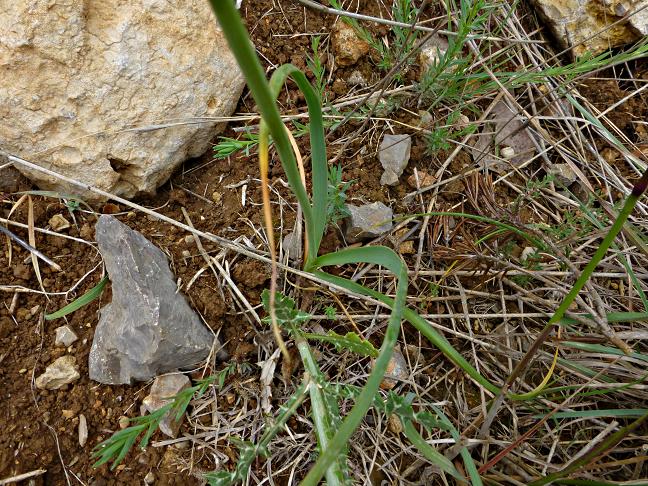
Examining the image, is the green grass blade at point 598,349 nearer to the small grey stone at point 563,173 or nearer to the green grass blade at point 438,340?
the green grass blade at point 438,340

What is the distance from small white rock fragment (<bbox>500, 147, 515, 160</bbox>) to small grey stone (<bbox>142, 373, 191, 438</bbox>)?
1.28 meters

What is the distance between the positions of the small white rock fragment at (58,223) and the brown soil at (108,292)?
20 mm

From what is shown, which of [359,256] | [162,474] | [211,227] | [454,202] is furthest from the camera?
[454,202]

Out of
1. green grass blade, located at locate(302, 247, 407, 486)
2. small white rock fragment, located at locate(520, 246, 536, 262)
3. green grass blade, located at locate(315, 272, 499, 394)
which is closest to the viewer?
green grass blade, located at locate(302, 247, 407, 486)

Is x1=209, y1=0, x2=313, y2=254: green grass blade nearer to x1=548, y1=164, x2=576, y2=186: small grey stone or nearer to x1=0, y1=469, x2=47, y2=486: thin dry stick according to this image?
x1=0, y1=469, x2=47, y2=486: thin dry stick

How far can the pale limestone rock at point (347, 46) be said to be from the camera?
69.8 inches

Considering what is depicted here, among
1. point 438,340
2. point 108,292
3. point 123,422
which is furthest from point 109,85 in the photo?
point 438,340

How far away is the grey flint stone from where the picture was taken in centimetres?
134

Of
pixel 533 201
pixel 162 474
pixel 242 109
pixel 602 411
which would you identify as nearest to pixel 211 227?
pixel 242 109

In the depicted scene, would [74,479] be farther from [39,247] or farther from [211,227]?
[211,227]

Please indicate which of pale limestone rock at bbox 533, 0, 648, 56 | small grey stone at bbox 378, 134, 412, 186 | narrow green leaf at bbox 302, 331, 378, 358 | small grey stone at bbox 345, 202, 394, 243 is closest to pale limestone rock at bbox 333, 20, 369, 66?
small grey stone at bbox 378, 134, 412, 186

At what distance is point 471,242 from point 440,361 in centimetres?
36

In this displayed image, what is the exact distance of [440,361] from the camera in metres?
1.49

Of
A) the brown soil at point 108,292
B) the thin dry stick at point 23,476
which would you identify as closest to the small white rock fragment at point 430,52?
the brown soil at point 108,292
